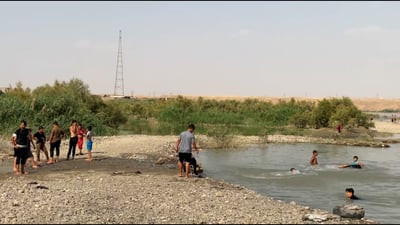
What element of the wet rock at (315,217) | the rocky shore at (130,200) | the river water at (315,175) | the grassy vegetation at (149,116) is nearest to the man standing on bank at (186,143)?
the rocky shore at (130,200)

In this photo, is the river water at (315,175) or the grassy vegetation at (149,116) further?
the grassy vegetation at (149,116)

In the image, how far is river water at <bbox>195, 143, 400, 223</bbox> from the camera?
59.0ft

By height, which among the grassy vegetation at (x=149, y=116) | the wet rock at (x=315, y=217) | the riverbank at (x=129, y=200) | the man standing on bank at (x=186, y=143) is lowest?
the wet rock at (x=315, y=217)

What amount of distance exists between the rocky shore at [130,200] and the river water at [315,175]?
289cm

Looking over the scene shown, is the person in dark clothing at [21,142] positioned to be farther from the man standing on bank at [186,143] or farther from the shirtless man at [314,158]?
the shirtless man at [314,158]

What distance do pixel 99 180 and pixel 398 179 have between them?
13947mm

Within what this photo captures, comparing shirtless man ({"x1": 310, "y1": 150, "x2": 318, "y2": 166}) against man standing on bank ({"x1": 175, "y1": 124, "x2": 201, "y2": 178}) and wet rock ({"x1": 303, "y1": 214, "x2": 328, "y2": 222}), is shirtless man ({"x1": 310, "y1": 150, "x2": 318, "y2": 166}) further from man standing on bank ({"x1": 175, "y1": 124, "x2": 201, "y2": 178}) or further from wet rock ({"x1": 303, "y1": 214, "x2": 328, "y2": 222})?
wet rock ({"x1": 303, "y1": 214, "x2": 328, "y2": 222})

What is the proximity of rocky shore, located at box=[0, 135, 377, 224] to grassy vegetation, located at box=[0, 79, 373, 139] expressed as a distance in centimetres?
1654

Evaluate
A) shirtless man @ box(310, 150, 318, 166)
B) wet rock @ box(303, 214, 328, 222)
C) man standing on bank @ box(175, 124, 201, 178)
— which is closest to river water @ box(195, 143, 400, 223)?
shirtless man @ box(310, 150, 318, 166)

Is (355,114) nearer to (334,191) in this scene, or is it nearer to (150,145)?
(150,145)

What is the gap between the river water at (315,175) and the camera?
Result: 17969mm

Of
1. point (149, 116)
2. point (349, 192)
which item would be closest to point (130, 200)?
point (349, 192)

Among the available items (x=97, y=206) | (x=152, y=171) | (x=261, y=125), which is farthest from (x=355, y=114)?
(x=97, y=206)

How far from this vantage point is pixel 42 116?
122 ft
